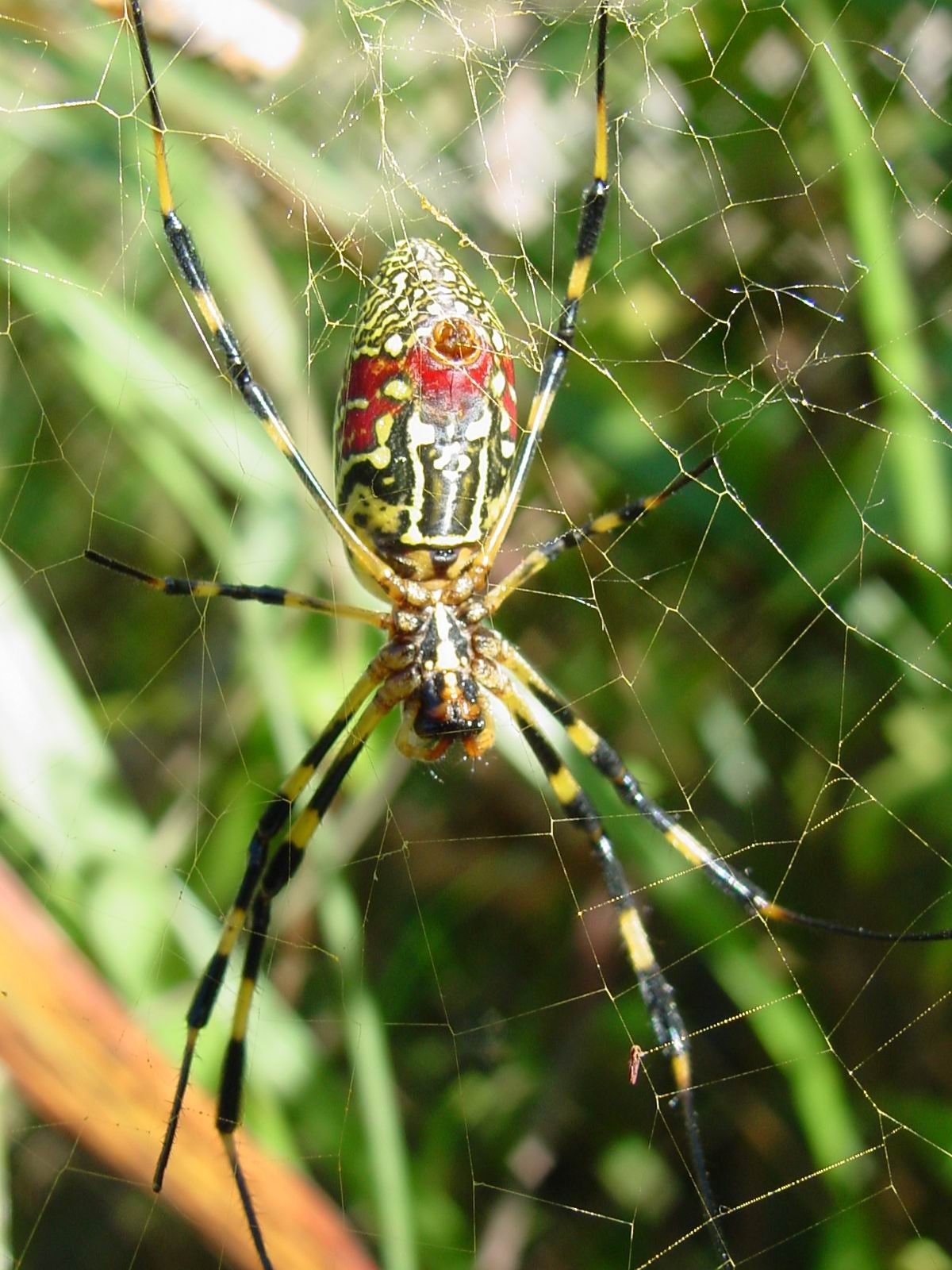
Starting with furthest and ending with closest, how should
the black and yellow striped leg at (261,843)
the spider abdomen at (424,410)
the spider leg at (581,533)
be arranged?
the black and yellow striped leg at (261,843)
the spider leg at (581,533)
the spider abdomen at (424,410)

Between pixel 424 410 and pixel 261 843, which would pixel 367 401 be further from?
pixel 261 843

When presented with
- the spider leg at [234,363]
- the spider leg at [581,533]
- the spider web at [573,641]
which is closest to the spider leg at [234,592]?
the spider leg at [234,363]

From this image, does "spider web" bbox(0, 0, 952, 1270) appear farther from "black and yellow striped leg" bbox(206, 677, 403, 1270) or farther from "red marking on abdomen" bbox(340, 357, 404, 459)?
"red marking on abdomen" bbox(340, 357, 404, 459)

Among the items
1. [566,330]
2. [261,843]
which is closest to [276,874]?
[261,843]

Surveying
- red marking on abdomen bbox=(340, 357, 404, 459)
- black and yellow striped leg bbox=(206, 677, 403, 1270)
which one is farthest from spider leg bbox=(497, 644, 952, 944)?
red marking on abdomen bbox=(340, 357, 404, 459)

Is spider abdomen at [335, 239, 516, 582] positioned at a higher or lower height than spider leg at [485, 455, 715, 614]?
higher

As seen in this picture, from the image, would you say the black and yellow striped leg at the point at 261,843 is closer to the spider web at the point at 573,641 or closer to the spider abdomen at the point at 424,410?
the spider web at the point at 573,641
